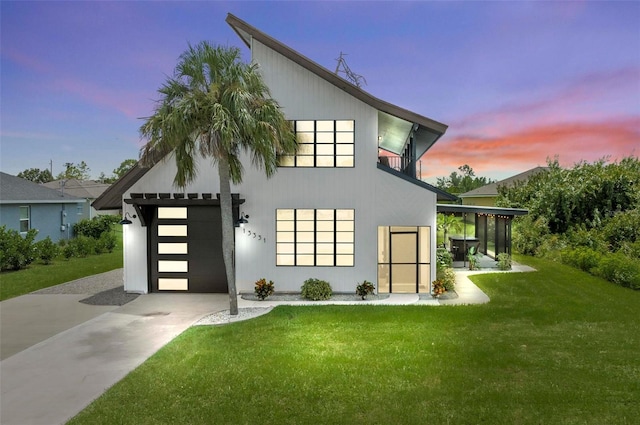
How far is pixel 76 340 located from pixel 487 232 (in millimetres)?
20151

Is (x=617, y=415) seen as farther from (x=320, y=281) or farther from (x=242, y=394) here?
(x=320, y=281)

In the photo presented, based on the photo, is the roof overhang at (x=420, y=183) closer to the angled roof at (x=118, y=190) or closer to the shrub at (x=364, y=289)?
Answer: the shrub at (x=364, y=289)

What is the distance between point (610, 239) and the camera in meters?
19.7

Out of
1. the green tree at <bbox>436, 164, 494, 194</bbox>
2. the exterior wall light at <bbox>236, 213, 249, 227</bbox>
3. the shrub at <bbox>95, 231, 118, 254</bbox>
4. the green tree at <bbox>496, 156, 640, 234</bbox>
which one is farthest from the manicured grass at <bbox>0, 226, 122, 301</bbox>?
the green tree at <bbox>436, 164, 494, 194</bbox>

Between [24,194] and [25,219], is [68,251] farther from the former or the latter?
[24,194]

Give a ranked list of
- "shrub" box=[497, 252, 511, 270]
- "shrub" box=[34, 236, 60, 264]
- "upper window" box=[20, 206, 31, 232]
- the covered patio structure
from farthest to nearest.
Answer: "upper window" box=[20, 206, 31, 232]
"shrub" box=[34, 236, 60, 264]
"shrub" box=[497, 252, 511, 270]
the covered patio structure

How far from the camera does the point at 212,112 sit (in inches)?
366

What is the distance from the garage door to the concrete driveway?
1.59 feet

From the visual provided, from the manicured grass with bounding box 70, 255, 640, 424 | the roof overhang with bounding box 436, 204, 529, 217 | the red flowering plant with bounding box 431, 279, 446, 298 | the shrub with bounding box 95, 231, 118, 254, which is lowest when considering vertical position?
the manicured grass with bounding box 70, 255, 640, 424

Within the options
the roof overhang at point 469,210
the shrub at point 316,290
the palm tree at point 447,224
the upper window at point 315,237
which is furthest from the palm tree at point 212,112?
the palm tree at point 447,224

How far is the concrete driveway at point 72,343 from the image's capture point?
19.1ft

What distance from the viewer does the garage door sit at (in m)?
13.0

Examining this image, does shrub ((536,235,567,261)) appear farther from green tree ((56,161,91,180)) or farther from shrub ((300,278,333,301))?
green tree ((56,161,91,180))

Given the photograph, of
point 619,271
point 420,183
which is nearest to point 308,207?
point 420,183
